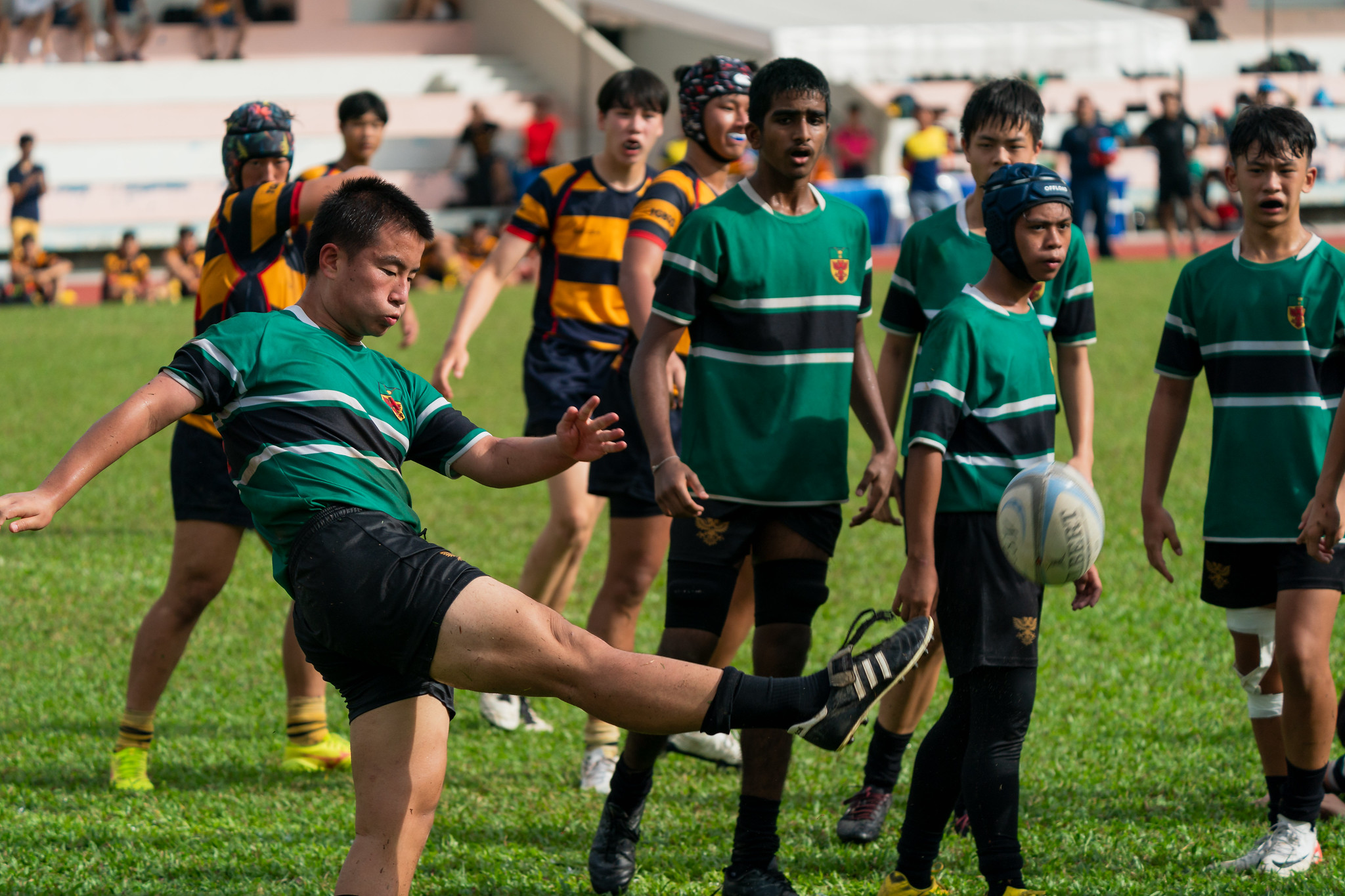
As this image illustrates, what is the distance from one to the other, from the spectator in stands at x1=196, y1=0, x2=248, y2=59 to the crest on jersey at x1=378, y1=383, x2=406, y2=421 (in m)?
30.5

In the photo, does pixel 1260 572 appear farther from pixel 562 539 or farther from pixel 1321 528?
pixel 562 539

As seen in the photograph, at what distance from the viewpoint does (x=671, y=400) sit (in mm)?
4887

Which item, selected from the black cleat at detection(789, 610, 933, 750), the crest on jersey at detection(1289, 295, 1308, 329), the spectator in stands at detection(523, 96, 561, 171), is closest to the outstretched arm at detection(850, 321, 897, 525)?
the black cleat at detection(789, 610, 933, 750)

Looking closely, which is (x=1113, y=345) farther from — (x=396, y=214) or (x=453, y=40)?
(x=453, y=40)

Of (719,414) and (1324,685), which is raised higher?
(719,414)

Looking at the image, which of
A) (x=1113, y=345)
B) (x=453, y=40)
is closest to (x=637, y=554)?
(x=1113, y=345)

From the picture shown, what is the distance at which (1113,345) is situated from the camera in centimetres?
1491

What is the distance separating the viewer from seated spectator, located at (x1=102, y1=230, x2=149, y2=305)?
69.5 ft

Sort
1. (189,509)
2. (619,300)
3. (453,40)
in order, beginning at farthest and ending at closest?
(453,40), (619,300), (189,509)

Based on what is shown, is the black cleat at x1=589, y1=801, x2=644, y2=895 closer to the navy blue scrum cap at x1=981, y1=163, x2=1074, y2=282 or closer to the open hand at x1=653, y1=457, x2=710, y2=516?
the open hand at x1=653, y1=457, x2=710, y2=516

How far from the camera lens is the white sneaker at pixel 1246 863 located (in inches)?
165

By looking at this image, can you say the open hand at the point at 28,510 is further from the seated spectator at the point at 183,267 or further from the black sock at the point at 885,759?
the seated spectator at the point at 183,267

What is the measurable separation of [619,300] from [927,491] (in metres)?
2.34

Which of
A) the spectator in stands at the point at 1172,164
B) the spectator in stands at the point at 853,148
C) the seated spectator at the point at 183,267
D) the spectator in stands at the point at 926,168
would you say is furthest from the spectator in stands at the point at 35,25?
the spectator in stands at the point at 1172,164
